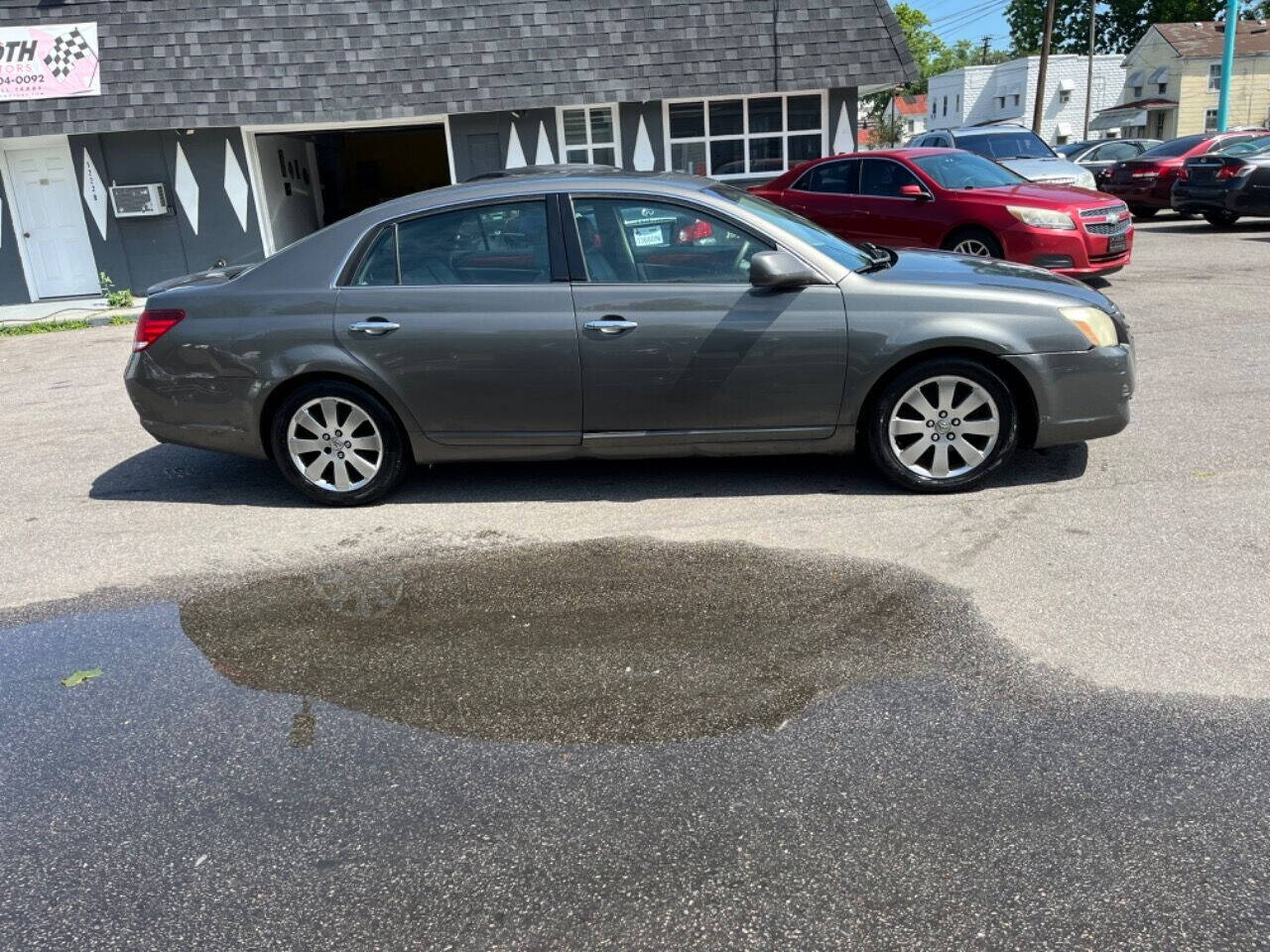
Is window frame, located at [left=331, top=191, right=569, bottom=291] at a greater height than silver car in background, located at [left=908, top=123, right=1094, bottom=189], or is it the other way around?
silver car in background, located at [left=908, top=123, right=1094, bottom=189]

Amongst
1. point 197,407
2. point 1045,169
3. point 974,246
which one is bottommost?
point 197,407

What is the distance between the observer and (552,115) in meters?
15.4

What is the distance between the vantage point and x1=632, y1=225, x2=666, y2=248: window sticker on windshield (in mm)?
5301

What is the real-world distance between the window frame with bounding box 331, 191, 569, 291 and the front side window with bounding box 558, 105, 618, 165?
10670 millimetres

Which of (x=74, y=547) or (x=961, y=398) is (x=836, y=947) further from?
(x=74, y=547)

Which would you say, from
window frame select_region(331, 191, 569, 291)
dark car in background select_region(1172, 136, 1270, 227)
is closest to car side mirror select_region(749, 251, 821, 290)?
window frame select_region(331, 191, 569, 291)

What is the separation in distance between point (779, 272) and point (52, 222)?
13.7 meters

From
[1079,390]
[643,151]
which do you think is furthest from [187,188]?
[1079,390]

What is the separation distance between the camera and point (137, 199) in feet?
48.0

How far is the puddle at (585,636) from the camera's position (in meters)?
3.56

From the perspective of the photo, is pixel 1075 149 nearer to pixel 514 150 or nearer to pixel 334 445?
pixel 514 150

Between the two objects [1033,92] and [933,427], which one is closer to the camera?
[933,427]

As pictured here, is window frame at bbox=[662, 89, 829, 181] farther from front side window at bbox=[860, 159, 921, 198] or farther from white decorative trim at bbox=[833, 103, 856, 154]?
Answer: front side window at bbox=[860, 159, 921, 198]

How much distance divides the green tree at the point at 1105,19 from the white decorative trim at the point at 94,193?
67510 mm
